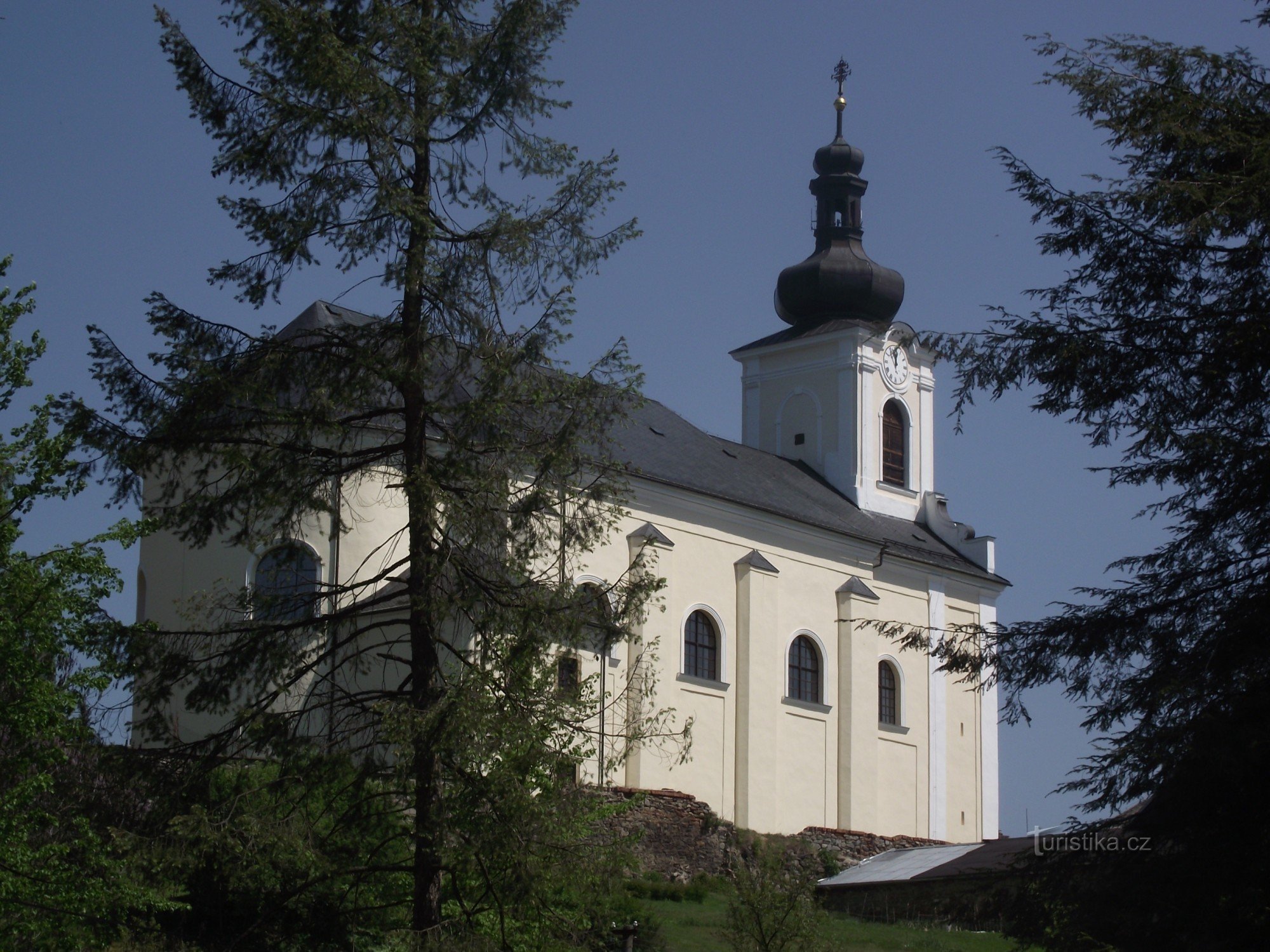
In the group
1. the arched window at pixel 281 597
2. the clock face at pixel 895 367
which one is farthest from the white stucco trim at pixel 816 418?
the arched window at pixel 281 597

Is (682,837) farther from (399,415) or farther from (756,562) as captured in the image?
(399,415)

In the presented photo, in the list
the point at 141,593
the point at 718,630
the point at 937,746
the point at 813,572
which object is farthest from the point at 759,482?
the point at 141,593

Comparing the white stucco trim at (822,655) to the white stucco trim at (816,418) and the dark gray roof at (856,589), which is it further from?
the white stucco trim at (816,418)

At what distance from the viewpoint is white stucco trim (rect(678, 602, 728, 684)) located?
3162 centimetres

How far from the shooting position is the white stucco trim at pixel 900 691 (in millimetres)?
35875

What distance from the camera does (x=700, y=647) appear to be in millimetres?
32094

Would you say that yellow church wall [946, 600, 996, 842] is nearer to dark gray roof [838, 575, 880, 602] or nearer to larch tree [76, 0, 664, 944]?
dark gray roof [838, 575, 880, 602]

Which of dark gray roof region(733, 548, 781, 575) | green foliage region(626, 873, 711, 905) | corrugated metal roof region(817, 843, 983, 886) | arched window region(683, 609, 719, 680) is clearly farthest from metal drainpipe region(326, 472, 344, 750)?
dark gray roof region(733, 548, 781, 575)

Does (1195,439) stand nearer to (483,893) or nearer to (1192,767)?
(1192,767)

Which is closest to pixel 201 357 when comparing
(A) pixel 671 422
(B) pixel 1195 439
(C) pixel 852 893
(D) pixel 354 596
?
(D) pixel 354 596

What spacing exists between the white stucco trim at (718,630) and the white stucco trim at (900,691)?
16.3ft

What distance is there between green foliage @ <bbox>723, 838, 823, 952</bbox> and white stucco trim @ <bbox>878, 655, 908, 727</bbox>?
59.8ft

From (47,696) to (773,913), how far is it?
7.82 m

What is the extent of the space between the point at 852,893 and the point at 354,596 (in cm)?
1717
